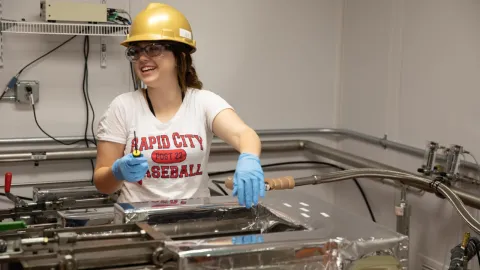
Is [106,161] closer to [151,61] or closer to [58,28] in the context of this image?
[151,61]

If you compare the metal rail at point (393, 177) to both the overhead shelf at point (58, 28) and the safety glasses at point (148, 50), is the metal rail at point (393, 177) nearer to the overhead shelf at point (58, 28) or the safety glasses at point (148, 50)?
Answer: the safety glasses at point (148, 50)

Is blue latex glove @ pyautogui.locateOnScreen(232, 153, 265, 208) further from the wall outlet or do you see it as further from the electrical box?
the wall outlet

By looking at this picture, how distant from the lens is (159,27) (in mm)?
2049

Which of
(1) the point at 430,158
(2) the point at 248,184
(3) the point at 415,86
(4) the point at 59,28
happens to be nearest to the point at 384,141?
(3) the point at 415,86

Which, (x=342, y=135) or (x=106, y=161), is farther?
(x=342, y=135)

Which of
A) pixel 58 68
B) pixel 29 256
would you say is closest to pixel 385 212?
pixel 58 68

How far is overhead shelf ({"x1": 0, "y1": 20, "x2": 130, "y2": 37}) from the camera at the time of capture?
2775mm

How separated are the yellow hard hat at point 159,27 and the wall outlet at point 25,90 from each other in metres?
0.98

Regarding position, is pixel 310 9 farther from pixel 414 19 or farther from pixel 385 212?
pixel 385 212

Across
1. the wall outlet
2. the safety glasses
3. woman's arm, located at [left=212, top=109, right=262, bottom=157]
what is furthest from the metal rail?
the wall outlet

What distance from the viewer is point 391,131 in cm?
309

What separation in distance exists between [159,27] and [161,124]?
12.0 inches

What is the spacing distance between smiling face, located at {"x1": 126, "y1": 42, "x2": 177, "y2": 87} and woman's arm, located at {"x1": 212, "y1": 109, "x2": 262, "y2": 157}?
23cm

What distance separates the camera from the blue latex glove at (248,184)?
1.52 metres
